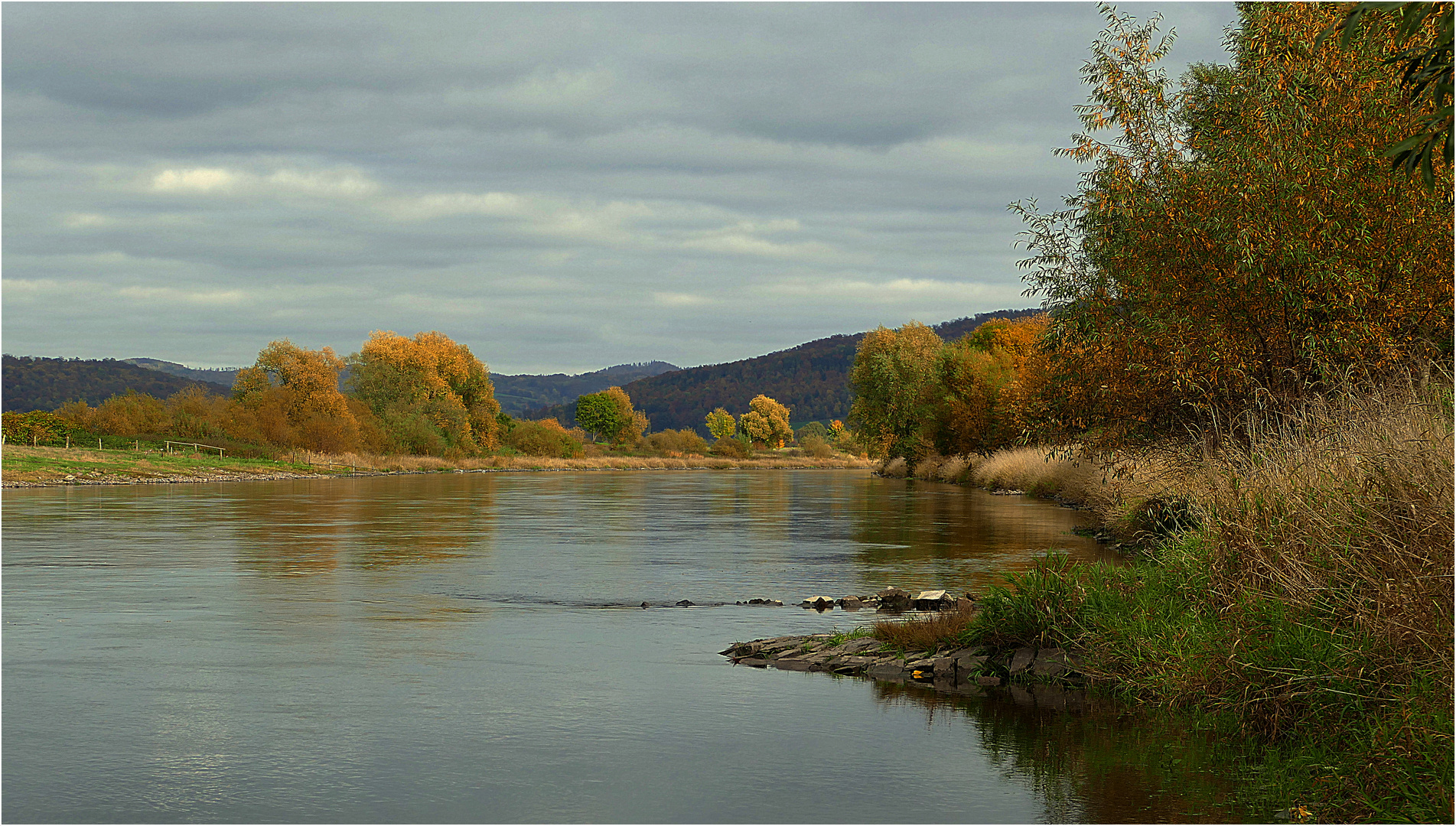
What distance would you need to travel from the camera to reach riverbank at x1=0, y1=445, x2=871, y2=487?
65312 millimetres

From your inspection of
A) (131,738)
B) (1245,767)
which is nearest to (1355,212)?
(1245,767)

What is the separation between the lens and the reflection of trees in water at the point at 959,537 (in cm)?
2247

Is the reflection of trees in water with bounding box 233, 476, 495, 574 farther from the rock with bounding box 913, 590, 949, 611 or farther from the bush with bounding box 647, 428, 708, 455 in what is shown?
the bush with bounding box 647, 428, 708, 455

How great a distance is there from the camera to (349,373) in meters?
112

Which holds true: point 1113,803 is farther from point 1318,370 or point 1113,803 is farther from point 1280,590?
point 1318,370

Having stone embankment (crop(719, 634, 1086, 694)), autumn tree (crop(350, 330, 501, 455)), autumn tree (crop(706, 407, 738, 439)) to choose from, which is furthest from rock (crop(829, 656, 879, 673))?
autumn tree (crop(706, 407, 738, 439))

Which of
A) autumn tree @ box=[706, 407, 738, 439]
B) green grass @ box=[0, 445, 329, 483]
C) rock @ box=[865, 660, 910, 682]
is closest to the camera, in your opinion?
rock @ box=[865, 660, 910, 682]

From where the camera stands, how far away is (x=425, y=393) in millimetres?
113625

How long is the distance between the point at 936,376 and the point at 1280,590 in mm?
61473

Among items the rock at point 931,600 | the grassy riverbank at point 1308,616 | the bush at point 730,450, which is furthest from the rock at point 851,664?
the bush at point 730,450

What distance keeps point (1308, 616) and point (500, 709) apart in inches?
257

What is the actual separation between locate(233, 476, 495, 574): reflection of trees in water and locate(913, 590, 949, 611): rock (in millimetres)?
10788

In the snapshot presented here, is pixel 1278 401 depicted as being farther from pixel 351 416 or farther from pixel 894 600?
pixel 351 416

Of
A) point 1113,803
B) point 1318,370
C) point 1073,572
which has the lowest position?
point 1113,803
